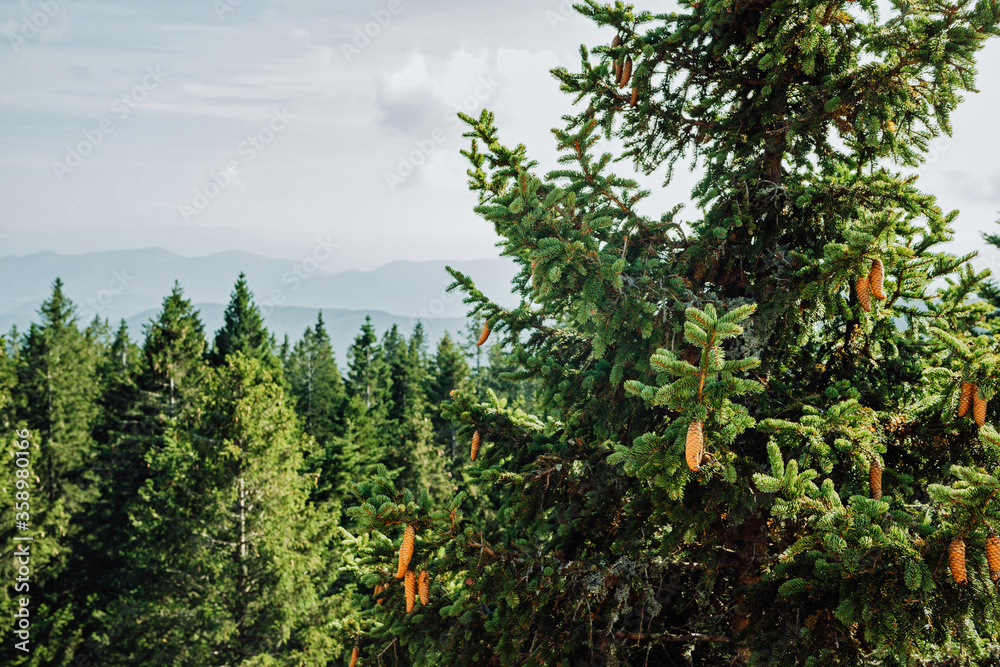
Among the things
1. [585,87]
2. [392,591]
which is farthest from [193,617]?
[585,87]

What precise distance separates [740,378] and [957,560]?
2.21 metres

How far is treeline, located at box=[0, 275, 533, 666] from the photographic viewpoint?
15.6m

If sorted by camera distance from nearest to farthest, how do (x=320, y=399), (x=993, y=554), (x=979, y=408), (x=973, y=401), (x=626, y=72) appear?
(x=993, y=554) < (x=979, y=408) < (x=973, y=401) < (x=626, y=72) < (x=320, y=399)

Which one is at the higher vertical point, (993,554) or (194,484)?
(993,554)

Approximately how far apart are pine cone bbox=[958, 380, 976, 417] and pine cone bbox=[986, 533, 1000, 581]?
3.67ft

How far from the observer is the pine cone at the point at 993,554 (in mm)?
3082

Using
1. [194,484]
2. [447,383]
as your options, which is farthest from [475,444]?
[447,383]

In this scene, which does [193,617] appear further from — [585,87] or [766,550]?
[585,87]

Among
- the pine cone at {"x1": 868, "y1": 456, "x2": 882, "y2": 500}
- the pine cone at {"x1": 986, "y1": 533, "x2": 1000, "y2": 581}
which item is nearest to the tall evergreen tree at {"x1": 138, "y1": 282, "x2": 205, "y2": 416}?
the pine cone at {"x1": 868, "y1": 456, "x2": 882, "y2": 500}

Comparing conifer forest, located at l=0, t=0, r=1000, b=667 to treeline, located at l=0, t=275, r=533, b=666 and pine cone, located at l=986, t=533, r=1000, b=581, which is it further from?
treeline, located at l=0, t=275, r=533, b=666

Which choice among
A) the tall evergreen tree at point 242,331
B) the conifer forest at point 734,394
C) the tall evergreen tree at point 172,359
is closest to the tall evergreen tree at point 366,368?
the tall evergreen tree at point 242,331

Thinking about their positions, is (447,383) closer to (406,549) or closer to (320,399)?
(320,399)

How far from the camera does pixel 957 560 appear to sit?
3.16 metres

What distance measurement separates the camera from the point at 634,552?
5.96 meters
